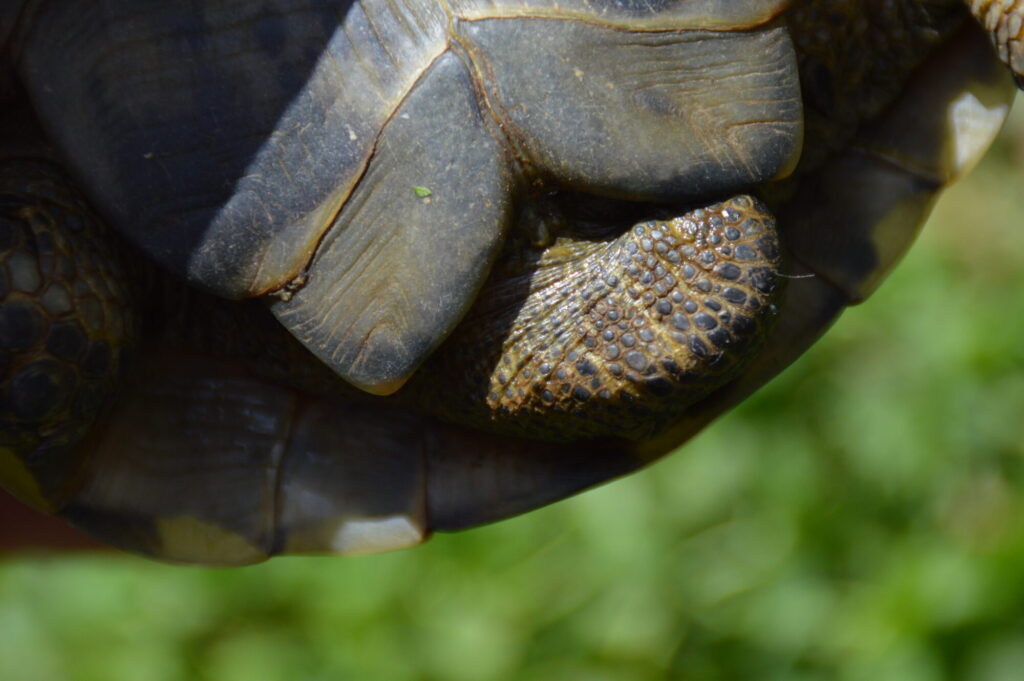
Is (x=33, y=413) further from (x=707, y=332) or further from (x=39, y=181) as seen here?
(x=707, y=332)

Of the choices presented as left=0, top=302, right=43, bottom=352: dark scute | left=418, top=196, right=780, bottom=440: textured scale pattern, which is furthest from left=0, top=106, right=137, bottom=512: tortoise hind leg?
left=418, top=196, right=780, bottom=440: textured scale pattern

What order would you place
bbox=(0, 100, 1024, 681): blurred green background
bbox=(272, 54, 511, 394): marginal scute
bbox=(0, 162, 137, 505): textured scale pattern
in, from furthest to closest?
bbox=(0, 100, 1024, 681): blurred green background → bbox=(0, 162, 137, 505): textured scale pattern → bbox=(272, 54, 511, 394): marginal scute

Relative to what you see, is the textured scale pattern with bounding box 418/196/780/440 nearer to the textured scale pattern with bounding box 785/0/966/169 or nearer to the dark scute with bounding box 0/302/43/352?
the textured scale pattern with bounding box 785/0/966/169

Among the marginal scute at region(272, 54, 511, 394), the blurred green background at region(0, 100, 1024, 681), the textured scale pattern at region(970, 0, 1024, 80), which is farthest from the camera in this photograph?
the blurred green background at region(0, 100, 1024, 681)

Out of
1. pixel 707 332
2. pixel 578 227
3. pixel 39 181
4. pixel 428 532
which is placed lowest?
pixel 428 532

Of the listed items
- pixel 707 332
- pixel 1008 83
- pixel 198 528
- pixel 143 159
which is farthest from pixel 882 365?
pixel 143 159

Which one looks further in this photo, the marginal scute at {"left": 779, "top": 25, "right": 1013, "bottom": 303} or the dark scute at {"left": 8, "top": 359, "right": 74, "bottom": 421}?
the marginal scute at {"left": 779, "top": 25, "right": 1013, "bottom": 303}

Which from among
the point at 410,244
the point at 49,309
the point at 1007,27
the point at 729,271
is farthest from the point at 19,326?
the point at 1007,27

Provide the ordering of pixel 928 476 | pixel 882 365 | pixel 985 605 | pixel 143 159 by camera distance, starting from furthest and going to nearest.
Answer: pixel 882 365 < pixel 928 476 < pixel 985 605 < pixel 143 159

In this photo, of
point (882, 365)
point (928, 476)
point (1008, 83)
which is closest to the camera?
point (1008, 83)
